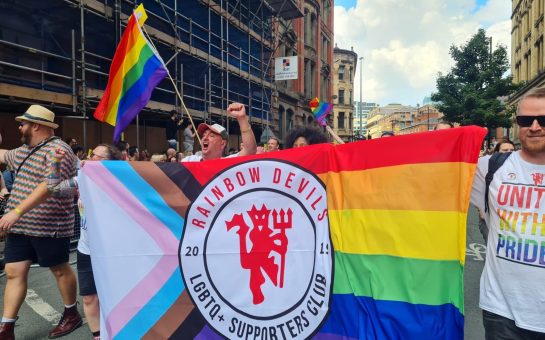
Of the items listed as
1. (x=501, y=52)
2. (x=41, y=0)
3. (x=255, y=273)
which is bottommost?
(x=255, y=273)

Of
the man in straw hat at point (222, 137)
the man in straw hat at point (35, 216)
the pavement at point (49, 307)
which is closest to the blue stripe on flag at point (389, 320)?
the man in straw hat at point (222, 137)

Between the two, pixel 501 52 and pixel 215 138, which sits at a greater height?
pixel 501 52

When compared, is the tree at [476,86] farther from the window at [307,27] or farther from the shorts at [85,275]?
the shorts at [85,275]

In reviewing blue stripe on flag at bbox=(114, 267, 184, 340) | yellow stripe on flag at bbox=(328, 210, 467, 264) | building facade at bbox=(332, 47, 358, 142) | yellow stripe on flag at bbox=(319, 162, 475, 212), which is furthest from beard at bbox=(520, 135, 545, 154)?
building facade at bbox=(332, 47, 358, 142)

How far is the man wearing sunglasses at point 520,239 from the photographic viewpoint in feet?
6.38

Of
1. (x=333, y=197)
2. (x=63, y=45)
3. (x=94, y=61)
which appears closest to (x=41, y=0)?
(x=63, y=45)

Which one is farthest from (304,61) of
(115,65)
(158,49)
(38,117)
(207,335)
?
(207,335)

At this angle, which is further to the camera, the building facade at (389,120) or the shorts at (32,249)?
the building facade at (389,120)

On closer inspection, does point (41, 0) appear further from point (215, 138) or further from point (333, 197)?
point (333, 197)

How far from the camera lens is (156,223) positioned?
2.69 meters

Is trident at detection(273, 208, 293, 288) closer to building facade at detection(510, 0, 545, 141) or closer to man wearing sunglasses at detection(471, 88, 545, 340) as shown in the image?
man wearing sunglasses at detection(471, 88, 545, 340)

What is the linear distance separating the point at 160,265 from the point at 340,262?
1.16m

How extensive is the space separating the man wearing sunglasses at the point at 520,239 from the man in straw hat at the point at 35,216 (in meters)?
3.27

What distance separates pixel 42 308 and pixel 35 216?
5.03 feet
